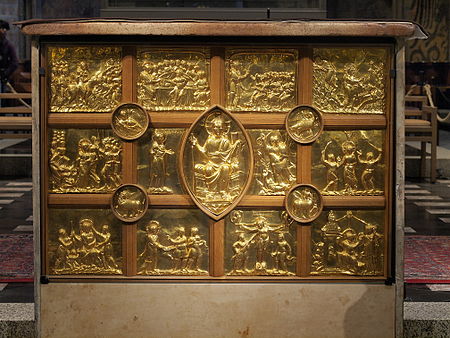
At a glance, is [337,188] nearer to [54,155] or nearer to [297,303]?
[297,303]

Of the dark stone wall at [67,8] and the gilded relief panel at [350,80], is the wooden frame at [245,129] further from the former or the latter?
the dark stone wall at [67,8]

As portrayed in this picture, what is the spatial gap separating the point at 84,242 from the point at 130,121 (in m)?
0.54

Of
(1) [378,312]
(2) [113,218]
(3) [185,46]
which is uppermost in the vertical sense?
(3) [185,46]

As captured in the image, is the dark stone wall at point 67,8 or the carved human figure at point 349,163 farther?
the dark stone wall at point 67,8

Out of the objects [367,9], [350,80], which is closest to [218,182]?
[350,80]

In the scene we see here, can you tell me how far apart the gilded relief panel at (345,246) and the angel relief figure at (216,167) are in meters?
0.39

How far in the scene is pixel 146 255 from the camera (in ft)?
14.2

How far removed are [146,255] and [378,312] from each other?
0.99 metres

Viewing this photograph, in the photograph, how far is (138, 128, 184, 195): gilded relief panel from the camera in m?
4.31

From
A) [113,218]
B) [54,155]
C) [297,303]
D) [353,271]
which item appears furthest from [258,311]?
[54,155]

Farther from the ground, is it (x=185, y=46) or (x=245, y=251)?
(x=185, y=46)

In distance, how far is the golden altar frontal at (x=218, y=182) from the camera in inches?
169

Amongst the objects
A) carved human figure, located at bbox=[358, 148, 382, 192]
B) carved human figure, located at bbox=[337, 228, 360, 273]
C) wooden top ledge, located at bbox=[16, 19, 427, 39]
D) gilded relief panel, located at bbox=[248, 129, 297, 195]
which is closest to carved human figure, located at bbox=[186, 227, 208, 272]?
gilded relief panel, located at bbox=[248, 129, 297, 195]

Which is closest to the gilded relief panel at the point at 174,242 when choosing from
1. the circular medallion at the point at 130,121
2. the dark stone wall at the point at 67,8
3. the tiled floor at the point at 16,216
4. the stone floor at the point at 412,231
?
the circular medallion at the point at 130,121
